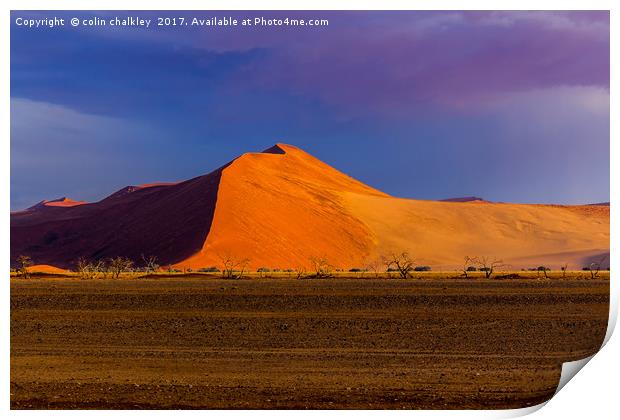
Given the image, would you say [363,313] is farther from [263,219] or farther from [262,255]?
[263,219]

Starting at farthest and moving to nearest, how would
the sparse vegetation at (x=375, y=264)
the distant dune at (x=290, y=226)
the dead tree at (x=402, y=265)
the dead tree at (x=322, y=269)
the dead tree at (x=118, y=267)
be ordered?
the distant dune at (x=290, y=226), the sparse vegetation at (x=375, y=264), the dead tree at (x=118, y=267), the dead tree at (x=322, y=269), the dead tree at (x=402, y=265)

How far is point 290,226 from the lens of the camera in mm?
72188

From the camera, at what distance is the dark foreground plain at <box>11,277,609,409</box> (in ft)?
39.9

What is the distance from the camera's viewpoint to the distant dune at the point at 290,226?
220 feet

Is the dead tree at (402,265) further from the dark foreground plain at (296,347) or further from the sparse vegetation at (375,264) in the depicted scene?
the dark foreground plain at (296,347)

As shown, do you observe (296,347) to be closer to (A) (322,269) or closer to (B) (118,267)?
(B) (118,267)

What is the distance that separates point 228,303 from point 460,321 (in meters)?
7.68

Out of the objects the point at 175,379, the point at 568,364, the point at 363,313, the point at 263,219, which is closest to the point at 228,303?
the point at 363,313

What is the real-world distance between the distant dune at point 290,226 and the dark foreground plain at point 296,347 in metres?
34.1

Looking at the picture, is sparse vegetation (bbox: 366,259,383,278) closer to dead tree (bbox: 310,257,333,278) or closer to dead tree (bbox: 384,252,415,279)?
dead tree (bbox: 384,252,415,279)

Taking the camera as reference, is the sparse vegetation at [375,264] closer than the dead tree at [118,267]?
No

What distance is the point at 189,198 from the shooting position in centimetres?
7612

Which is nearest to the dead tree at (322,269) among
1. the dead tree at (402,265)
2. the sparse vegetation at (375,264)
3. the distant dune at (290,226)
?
the distant dune at (290,226)

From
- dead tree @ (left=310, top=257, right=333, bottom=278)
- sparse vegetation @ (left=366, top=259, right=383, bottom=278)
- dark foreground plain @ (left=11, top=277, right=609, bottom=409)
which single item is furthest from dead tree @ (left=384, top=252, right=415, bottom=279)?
dark foreground plain @ (left=11, top=277, right=609, bottom=409)
